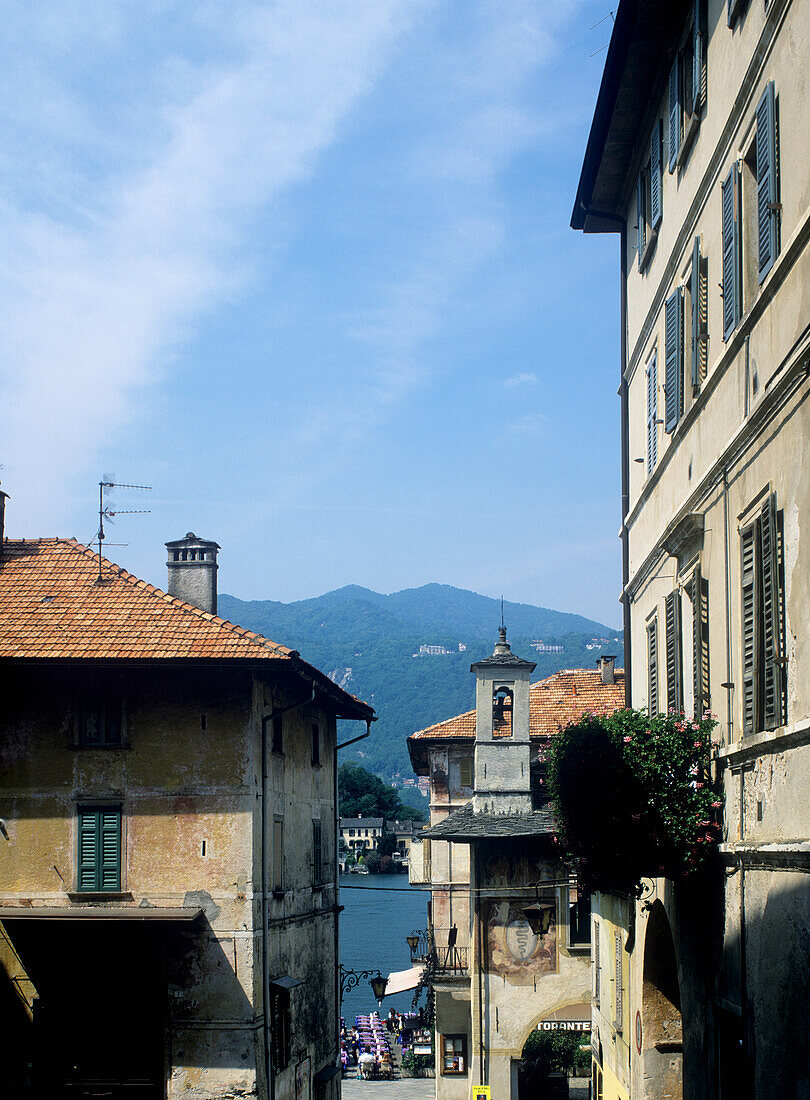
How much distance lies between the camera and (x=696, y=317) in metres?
12.5

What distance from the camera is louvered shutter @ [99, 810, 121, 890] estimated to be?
20703 millimetres

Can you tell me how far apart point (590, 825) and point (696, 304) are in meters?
5.21

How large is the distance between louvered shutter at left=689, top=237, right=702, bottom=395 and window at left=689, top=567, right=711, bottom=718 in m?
1.96

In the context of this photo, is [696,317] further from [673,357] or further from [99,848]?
[99,848]

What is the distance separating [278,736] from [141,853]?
337 centimetres

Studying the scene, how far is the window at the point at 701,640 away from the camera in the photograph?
12039 mm

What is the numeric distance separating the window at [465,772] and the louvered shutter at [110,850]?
20518 millimetres

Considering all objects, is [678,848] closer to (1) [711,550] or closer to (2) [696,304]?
(1) [711,550]

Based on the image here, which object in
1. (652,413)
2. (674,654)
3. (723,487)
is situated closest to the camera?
(723,487)

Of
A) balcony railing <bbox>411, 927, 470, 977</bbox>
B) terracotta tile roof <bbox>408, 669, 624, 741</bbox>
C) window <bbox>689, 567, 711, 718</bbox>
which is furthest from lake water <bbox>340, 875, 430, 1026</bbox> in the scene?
window <bbox>689, 567, 711, 718</bbox>

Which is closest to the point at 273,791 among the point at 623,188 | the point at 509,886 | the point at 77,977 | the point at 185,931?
the point at 185,931

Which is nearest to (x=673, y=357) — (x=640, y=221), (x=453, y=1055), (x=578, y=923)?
(x=640, y=221)

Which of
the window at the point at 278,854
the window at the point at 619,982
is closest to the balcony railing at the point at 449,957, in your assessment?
the window at the point at 278,854

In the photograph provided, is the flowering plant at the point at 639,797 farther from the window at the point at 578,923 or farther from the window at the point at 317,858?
the window at the point at 578,923
